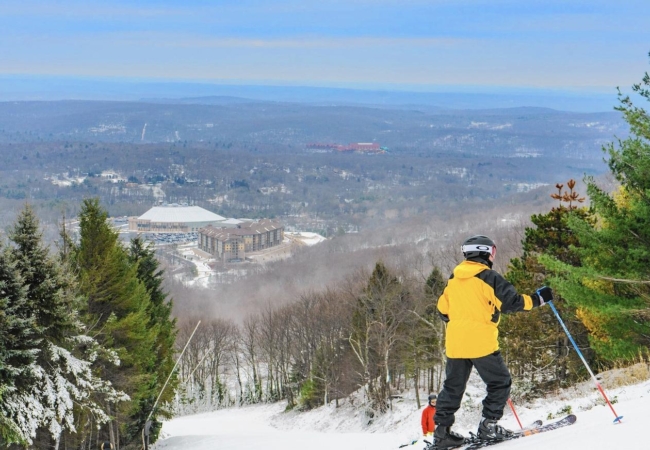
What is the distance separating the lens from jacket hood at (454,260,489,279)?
21.7 feet

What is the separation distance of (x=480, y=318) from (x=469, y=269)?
1.66ft

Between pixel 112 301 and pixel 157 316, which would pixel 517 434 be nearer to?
pixel 112 301

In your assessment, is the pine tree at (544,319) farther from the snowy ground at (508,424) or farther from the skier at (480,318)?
the skier at (480,318)

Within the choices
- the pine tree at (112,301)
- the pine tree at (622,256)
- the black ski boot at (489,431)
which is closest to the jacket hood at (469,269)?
the black ski boot at (489,431)

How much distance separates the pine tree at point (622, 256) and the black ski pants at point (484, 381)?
28.5 ft

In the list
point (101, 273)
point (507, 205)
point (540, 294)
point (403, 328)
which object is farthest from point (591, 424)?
point (507, 205)

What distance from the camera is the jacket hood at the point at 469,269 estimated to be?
260 inches

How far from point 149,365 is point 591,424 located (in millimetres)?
17660

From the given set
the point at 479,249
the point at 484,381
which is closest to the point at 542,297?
the point at 479,249

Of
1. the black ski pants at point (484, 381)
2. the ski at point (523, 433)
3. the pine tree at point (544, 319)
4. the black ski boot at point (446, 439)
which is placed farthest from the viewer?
the pine tree at point (544, 319)

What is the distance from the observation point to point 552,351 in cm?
2088

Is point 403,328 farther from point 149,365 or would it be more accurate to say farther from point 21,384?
point 21,384

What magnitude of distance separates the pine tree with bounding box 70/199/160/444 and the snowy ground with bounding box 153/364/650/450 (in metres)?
2.86

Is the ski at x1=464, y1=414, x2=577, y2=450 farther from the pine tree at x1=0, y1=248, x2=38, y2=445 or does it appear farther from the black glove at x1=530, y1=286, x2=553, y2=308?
the pine tree at x1=0, y1=248, x2=38, y2=445
